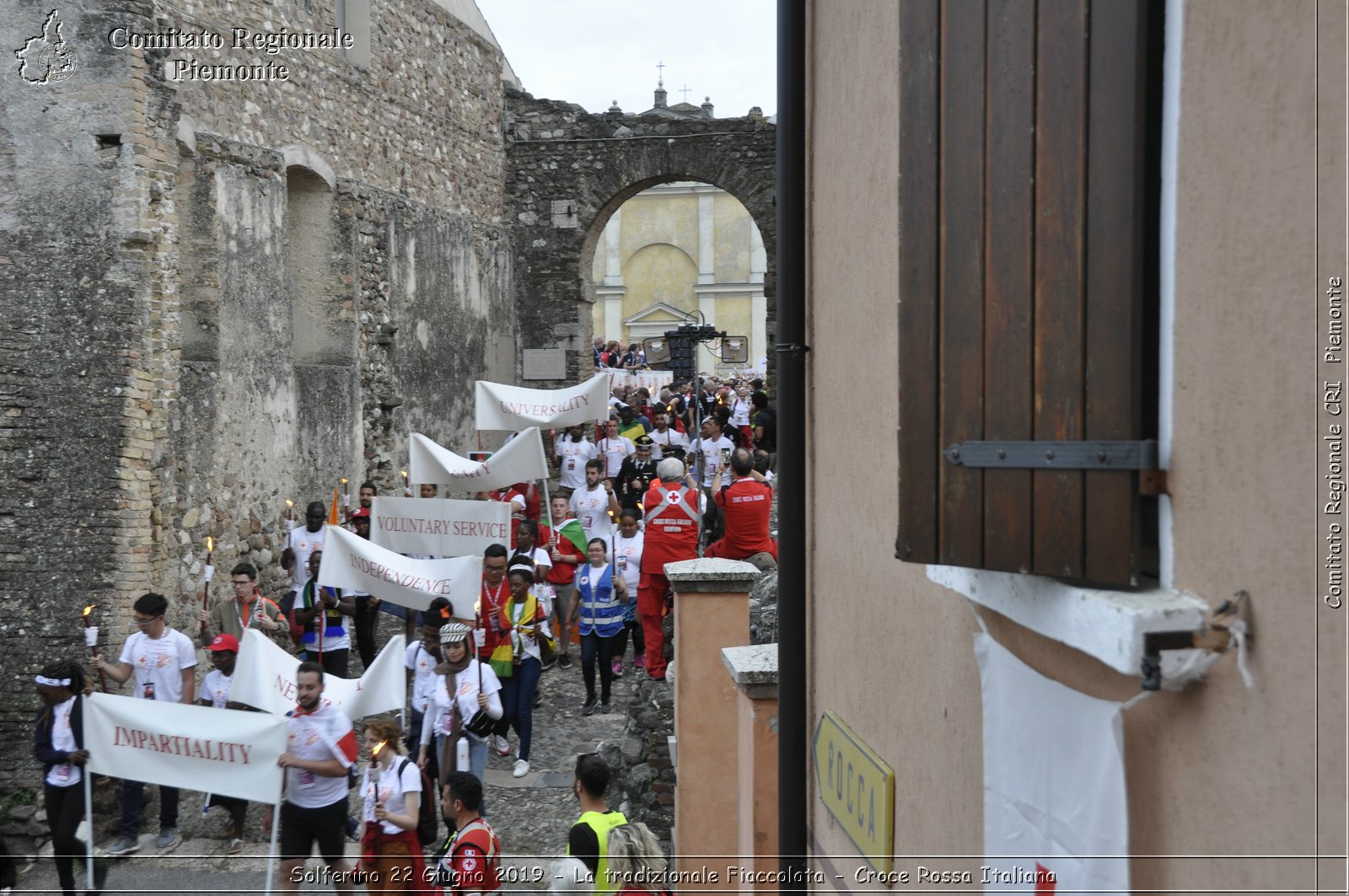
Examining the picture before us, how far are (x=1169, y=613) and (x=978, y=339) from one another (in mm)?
791

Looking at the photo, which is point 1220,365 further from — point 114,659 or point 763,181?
point 763,181

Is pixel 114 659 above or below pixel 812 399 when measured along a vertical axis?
below

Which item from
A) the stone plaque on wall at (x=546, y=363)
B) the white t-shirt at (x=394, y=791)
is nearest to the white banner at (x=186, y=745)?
the white t-shirt at (x=394, y=791)

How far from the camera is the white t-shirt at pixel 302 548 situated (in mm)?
11172

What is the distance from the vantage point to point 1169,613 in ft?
6.49

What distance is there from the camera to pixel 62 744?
7.54 metres

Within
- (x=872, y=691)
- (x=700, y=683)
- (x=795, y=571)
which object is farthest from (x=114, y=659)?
(x=872, y=691)

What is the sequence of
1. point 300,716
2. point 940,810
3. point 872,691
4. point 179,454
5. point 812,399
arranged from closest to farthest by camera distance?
point 940,810 → point 872,691 → point 812,399 → point 300,716 → point 179,454

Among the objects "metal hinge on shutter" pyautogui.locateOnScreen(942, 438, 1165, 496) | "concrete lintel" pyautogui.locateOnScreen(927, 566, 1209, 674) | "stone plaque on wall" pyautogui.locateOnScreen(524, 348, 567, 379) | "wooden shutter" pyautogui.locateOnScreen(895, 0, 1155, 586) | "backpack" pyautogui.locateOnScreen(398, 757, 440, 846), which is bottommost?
"backpack" pyautogui.locateOnScreen(398, 757, 440, 846)

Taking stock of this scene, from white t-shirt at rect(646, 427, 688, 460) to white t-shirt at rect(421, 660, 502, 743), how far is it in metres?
8.80

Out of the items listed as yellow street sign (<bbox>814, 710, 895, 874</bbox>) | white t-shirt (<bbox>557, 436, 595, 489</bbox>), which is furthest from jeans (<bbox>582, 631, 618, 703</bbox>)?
yellow street sign (<bbox>814, 710, 895, 874</bbox>)

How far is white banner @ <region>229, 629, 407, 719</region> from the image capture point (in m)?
Answer: 7.56

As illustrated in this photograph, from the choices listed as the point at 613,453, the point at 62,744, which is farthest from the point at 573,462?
the point at 62,744

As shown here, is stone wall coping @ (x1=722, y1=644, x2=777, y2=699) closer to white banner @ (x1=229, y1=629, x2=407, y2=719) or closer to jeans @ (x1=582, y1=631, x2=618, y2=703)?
white banner @ (x1=229, y1=629, x2=407, y2=719)
